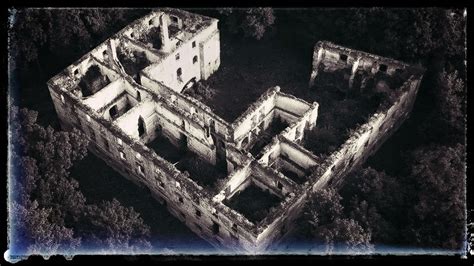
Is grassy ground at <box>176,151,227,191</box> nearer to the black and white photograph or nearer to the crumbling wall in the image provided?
the black and white photograph

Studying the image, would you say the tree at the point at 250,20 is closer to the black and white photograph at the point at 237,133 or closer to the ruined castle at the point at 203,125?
the black and white photograph at the point at 237,133

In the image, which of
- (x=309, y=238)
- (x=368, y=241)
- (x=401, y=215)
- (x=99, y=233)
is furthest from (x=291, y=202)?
(x=99, y=233)

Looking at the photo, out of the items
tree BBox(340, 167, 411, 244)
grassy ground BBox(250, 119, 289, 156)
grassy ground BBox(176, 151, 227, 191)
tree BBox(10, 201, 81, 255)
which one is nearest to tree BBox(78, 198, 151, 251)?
tree BBox(10, 201, 81, 255)

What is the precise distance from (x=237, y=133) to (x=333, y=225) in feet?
31.1

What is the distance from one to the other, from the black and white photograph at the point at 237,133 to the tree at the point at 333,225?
0.29 feet

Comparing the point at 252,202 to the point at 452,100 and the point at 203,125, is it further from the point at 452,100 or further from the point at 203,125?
the point at 452,100

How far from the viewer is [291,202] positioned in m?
33.2

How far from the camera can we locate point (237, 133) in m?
37.5

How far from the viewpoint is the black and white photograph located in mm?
32969

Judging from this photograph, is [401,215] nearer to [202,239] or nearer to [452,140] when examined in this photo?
[452,140]

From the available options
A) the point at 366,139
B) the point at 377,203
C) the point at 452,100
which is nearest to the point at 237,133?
the point at 366,139

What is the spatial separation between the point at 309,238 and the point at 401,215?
627 centimetres

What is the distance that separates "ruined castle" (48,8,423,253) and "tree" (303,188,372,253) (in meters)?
1.15

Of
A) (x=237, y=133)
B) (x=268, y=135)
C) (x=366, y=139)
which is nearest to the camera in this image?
(x=237, y=133)
